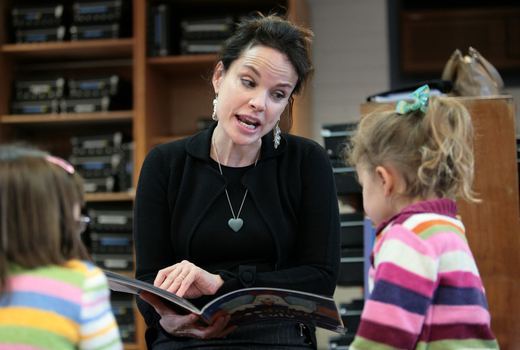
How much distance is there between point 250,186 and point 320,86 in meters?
1.92

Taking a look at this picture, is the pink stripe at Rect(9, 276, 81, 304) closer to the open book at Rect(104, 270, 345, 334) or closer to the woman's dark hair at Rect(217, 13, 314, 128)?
the open book at Rect(104, 270, 345, 334)

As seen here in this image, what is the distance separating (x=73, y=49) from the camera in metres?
2.90

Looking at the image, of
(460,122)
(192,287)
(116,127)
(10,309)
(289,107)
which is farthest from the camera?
(116,127)

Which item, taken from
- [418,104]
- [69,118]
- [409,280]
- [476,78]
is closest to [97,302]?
[409,280]

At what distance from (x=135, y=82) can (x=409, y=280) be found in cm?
229

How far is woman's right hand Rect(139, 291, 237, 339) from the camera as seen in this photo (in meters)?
1.08

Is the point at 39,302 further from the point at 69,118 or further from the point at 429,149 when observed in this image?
the point at 69,118

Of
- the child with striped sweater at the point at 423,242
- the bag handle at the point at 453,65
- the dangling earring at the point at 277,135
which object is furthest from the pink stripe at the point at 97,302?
the bag handle at the point at 453,65

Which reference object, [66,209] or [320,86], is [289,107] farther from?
[320,86]

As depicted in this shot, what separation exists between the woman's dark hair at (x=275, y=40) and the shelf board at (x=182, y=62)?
131 centimetres

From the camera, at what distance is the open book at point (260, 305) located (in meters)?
0.93

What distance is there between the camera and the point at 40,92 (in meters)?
2.90

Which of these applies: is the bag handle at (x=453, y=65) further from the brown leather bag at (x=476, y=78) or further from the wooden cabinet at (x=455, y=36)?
the wooden cabinet at (x=455, y=36)

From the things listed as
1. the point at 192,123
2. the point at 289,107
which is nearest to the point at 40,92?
the point at 192,123
